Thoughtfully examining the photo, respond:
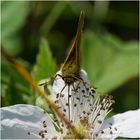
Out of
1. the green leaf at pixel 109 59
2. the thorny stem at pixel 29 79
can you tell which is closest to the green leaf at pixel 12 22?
the green leaf at pixel 109 59

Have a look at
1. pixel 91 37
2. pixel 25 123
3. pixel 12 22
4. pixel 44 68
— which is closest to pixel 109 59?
pixel 91 37

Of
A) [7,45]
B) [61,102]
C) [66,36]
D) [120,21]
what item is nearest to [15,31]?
[7,45]

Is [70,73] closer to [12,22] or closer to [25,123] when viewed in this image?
[25,123]

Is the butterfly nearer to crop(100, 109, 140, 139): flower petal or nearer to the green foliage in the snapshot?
crop(100, 109, 140, 139): flower petal

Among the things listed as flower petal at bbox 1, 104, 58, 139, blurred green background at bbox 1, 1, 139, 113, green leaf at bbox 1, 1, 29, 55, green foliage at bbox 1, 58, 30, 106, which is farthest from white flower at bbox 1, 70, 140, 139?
green leaf at bbox 1, 1, 29, 55

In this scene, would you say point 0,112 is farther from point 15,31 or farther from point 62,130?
point 15,31

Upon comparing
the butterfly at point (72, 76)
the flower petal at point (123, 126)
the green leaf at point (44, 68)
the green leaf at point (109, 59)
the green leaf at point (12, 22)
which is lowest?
the flower petal at point (123, 126)

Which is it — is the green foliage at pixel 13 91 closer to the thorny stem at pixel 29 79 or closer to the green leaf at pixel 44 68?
the green leaf at pixel 44 68
